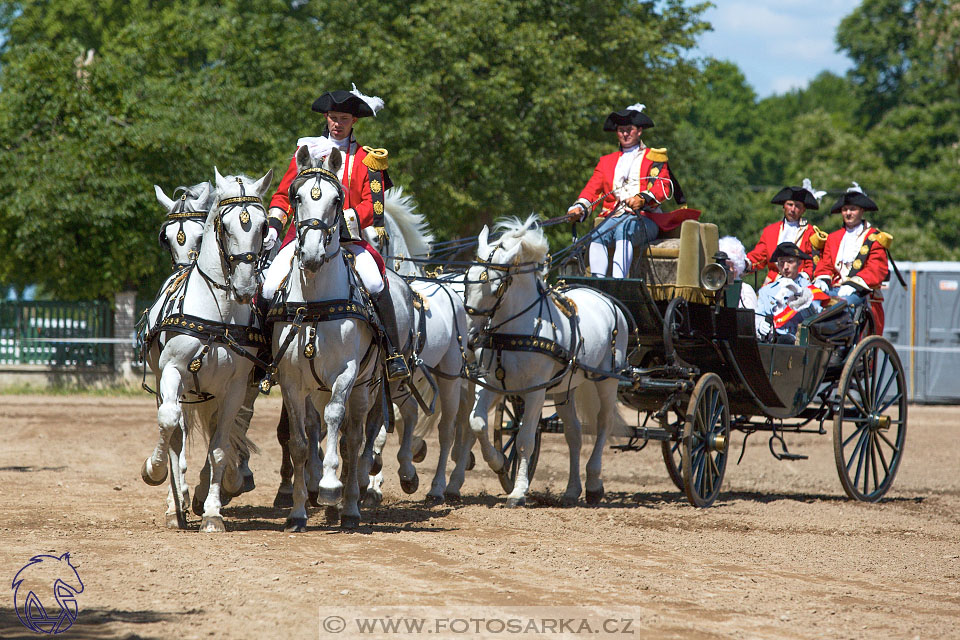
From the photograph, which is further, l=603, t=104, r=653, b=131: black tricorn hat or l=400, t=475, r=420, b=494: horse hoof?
l=603, t=104, r=653, b=131: black tricorn hat

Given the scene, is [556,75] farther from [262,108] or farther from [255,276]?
[255,276]

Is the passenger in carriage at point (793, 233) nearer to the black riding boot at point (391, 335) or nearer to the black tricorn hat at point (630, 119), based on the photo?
the black tricorn hat at point (630, 119)

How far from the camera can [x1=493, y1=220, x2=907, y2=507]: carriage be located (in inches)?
405

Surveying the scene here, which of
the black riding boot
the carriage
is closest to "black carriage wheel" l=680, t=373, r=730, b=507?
the carriage

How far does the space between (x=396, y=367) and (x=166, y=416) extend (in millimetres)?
1576

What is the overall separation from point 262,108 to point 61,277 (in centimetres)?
608

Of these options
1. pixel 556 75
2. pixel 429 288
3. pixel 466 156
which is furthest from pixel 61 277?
pixel 429 288

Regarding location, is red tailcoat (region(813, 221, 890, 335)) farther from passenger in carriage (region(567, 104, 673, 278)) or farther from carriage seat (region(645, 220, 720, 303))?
passenger in carriage (region(567, 104, 673, 278))

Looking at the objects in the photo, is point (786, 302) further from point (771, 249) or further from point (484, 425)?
point (484, 425)

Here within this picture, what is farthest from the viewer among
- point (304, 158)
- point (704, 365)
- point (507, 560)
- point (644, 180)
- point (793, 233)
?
point (793, 233)

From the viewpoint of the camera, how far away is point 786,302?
1133cm

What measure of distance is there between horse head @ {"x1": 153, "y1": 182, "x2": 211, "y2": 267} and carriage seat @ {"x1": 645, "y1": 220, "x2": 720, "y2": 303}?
13.4 ft

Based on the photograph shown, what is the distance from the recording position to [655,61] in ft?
92.3

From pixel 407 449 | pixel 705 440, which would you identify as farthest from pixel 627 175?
pixel 407 449
